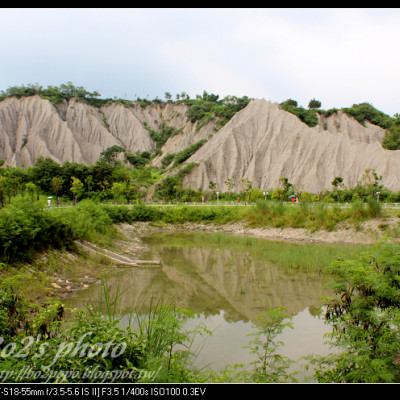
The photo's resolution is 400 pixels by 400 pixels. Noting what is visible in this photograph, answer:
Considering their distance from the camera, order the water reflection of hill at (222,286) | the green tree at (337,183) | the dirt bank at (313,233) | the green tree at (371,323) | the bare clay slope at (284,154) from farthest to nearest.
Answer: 1. the bare clay slope at (284,154)
2. the green tree at (337,183)
3. the dirt bank at (313,233)
4. the water reflection of hill at (222,286)
5. the green tree at (371,323)

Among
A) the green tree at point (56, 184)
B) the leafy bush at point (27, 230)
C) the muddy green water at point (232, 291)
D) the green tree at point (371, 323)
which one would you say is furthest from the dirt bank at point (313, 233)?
the green tree at point (56, 184)

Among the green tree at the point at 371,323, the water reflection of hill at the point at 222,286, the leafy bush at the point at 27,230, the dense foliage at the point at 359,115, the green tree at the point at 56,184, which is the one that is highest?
the dense foliage at the point at 359,115

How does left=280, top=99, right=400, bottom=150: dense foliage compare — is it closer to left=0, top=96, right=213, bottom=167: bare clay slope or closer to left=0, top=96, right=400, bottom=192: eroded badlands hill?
left=0, top=96, right=400, bottom=192: eroded badlands hill

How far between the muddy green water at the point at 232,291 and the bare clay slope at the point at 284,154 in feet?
105

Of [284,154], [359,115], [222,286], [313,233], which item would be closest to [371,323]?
[222,286]

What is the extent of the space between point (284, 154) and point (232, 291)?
149ft

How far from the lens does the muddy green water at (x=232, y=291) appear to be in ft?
21.6

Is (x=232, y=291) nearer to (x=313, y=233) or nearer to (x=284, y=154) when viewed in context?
(x=313, y=233)

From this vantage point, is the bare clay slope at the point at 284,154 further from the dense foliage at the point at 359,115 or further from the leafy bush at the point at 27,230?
the leafy bush at the point at 27,230

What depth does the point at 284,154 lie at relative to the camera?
5328 centimetres

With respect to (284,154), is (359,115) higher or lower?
higher

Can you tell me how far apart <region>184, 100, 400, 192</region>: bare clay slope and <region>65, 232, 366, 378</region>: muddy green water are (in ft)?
105

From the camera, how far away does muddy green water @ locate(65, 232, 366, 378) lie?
21.6 feet
